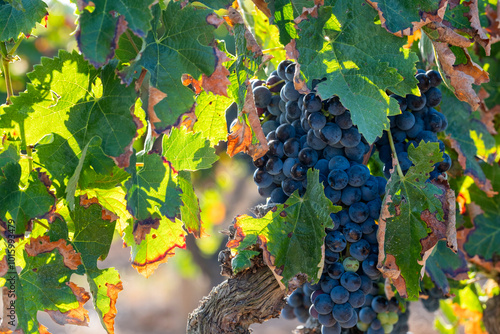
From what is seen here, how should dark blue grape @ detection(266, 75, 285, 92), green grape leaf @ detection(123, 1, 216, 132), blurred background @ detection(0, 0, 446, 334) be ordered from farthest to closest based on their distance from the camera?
1. blurred background @ detection(0, 0, 446, 334)
2. dark blue grape @ detection(266, 75, 285, 92)
3. green grape leaf @ detection(123, 1, 216, 132)

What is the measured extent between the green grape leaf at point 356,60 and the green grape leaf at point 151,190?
35 centimetres

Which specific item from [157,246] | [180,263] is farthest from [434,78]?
[180,263]

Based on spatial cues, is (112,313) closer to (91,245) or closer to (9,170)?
(91,245)

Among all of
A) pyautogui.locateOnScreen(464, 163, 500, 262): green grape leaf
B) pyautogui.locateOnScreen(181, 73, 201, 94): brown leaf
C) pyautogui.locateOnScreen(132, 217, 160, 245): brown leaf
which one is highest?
pyautogui.locateOnScreen(181, 73, 201, 94): brown leaf

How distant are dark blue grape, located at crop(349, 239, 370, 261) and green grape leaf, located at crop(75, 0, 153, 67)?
0.64 metres

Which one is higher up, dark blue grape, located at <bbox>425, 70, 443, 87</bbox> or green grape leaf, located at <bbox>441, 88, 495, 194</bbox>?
dark blue grape, located at <bbox>425, 70, 443, 87</bbox>

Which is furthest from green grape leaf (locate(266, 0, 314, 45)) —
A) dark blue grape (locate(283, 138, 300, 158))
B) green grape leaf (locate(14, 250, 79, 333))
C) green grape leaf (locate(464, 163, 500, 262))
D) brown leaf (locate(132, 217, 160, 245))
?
green grape leaf (locate(464, 163, 500, 262))

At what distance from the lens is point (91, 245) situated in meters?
1.08

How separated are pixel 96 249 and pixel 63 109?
0.33m

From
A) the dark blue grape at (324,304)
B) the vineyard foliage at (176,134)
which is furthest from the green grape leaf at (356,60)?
the dark blue grape at (324,304)

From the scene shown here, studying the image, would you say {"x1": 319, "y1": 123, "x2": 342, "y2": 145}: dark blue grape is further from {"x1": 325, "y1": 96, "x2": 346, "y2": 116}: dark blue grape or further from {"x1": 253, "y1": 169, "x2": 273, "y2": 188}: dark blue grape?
{"x1": 253, "y1": 169, "x2": 273, "y2": 188}: dark blue grape

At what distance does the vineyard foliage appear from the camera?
896 mm

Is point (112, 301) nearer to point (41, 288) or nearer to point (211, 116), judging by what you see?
point (41, 288)

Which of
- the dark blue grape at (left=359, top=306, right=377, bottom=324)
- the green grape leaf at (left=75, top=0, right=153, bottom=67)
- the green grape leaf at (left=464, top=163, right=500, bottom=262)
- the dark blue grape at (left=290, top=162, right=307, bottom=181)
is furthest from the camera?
the green grape leaf at (left=464, top=163, right=500, bottom=262)
